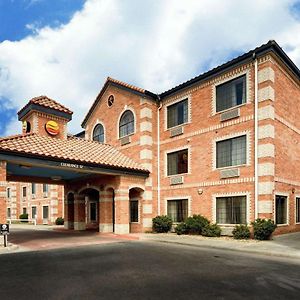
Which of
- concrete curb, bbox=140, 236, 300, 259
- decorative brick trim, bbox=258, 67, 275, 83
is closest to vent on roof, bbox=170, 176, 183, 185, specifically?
concrete curb, bbox=140, 236, 300, 259

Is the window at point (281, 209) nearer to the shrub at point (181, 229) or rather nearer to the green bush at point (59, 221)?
the shrub at point (181, 229)

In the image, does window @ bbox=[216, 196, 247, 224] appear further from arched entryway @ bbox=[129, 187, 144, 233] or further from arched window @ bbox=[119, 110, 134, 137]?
arched window @ bbox=[119, 110, 134, 137]

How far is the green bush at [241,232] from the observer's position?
53.6 ft

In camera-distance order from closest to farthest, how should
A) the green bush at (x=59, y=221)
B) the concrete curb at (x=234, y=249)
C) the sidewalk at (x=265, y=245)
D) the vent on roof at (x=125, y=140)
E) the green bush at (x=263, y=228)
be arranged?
the concrete curb at (x=234, y=249)
the sidewalk at (x=265, y=245)
the green bush at (x=263, y=228)
the vent on roof at (x=125, y=140)
the green bush at (x=59, y=221)

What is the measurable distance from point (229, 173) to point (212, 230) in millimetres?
3598

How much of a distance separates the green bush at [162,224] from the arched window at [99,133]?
10.0 m

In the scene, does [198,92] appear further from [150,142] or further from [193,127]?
[150,142]

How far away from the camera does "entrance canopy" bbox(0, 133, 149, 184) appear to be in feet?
51.8

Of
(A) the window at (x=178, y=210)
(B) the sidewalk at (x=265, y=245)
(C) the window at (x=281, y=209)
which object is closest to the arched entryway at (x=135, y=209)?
(A) the window at (x=178, y=210)

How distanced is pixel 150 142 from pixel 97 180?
16.4 ft

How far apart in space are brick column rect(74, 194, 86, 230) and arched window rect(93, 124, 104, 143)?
5.68 metres

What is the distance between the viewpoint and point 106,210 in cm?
2177

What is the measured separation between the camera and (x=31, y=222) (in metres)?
42.0

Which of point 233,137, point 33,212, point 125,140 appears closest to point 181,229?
point 233,137
